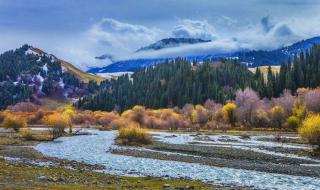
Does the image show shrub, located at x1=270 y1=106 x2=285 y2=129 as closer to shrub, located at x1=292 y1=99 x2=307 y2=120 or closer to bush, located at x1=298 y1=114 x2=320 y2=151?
shrub, located at x1=292 y1=99 x2=307 y2=120

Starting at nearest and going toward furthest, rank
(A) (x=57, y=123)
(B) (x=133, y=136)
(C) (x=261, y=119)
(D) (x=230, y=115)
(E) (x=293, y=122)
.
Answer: (B) (x=133, y=136) → (A) (x=57, y=123) → (E) (x=293, y=122) → (C) (x=261, y=119) → (D) (x=230, y=115)

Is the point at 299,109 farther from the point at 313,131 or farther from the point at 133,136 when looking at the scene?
the point at 313,131

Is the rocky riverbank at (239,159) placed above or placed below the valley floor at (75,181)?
below

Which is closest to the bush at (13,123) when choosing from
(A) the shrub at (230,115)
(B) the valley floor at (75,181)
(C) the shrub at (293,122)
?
(A) the shrub at (230,115)

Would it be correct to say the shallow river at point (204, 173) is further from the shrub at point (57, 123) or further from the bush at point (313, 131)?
the shrub at point (57, 123)

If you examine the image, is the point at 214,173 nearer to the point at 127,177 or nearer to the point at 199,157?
the point at 127,177

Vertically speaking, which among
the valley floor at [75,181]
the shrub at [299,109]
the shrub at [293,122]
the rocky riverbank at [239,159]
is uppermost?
the shrub at [299,109]

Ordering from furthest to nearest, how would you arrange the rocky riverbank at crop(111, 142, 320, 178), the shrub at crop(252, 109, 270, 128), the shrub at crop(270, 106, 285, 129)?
the shrub at crop(252, 109, 270, 128) → the shrub at crop(270, 106, 285, 129) → the rocky riverbank at crop(111, 142, 320, 178)

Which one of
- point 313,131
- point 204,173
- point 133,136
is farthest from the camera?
point 133,136

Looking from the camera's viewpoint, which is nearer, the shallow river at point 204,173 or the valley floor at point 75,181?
the valley floor at point 75,181

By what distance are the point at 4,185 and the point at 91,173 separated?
15.7 metres

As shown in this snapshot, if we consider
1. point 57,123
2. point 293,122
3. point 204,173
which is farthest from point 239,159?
point 293,122

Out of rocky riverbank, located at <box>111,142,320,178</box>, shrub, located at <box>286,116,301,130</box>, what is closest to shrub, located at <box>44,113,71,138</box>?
rocky riverbank, located at <box>111,142,320,178</box>

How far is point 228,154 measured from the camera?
80438mm
